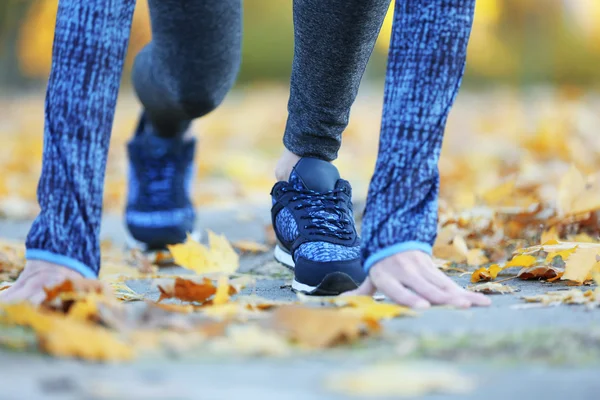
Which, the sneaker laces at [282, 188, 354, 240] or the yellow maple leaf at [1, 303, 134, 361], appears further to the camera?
the sneaker laces at [282, 188, 354, 240]

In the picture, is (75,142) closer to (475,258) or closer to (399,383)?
(399,383)

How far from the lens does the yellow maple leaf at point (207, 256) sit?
1.69 meters

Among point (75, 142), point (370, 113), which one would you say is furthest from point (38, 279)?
point (370, 113)

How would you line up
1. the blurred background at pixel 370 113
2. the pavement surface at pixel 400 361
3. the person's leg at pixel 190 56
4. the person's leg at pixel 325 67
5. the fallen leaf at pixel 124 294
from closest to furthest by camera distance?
1. the pavement surface at pixel 400 361
2. the fallen leaf at pixel 124 294
3. the person's leg at pixel 325 67
4. the person's leg at pixel 190 56
5. the blurred background at pixel 370 113

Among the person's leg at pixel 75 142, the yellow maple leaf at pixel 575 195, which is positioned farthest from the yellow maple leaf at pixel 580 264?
the person's leg at pixel 75 142

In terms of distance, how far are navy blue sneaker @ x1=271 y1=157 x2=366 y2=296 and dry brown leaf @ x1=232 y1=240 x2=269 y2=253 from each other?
40 cm

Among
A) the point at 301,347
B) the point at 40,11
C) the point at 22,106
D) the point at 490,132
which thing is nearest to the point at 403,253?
the point at 301,347

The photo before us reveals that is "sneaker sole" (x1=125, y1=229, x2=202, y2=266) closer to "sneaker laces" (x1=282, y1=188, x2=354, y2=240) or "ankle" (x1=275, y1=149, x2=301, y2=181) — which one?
"ankle" (x1=275, y1=149, x2=301, y2=181)

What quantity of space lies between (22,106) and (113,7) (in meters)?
9.09

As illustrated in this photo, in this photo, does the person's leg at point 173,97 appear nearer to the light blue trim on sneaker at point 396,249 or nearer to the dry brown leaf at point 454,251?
the dry brown leaf at point 454,251

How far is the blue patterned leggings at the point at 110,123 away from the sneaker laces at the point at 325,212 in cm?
39

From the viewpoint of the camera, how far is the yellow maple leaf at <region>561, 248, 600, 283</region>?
1.44 m

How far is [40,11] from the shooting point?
12.0m

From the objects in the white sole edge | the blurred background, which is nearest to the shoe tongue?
the white sole edge
